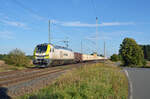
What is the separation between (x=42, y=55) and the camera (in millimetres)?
22422

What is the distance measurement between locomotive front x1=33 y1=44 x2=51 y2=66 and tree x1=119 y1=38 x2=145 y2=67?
1338 inches

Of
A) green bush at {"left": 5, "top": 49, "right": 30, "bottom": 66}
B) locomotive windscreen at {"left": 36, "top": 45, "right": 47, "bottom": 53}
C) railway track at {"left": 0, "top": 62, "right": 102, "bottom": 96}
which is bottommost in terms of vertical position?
railway track at {"left": 0, "top": 62, "right": 102, "bottom": 96}

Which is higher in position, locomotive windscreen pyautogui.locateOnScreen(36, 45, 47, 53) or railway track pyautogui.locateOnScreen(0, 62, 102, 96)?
locomotive windscreen pyautogui.locateOnScreen(36, 45, 47, 53)

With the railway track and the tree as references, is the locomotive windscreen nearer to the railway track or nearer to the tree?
the railway track

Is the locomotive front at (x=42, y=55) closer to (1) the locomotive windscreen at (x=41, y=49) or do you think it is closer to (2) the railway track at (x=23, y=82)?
(1) the locomotive windscreen at (x=41, y=49)

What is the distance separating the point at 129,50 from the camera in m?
52.1

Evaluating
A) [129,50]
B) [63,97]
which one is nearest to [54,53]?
[63,97]

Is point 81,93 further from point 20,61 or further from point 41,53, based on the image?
point 20,61

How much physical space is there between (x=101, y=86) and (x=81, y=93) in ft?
5.22

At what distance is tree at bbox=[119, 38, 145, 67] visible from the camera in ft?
166

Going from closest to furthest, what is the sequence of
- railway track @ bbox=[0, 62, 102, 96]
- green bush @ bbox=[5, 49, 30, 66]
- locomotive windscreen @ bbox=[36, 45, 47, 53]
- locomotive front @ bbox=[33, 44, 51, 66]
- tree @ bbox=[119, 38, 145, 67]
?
railway track @ bbox=[0, 62, 102, 96] < locomotive front @ bbox=[33, 44, 51, 66] < locomotive windscreen @ bbox=[36, 45, 47, 53] < green bush @ bbox=[5, 49, 30, 66] < tree @ bbox=[119, 38, 145, 67]

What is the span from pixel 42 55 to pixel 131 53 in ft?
117

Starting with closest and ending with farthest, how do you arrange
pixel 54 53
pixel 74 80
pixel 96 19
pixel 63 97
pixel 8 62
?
1. pixel 63 97
2. pixel 74 80
3. pixel 54 53
4. pixel 8 62
5. pixel 96 19

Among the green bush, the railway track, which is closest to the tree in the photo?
the green bush
